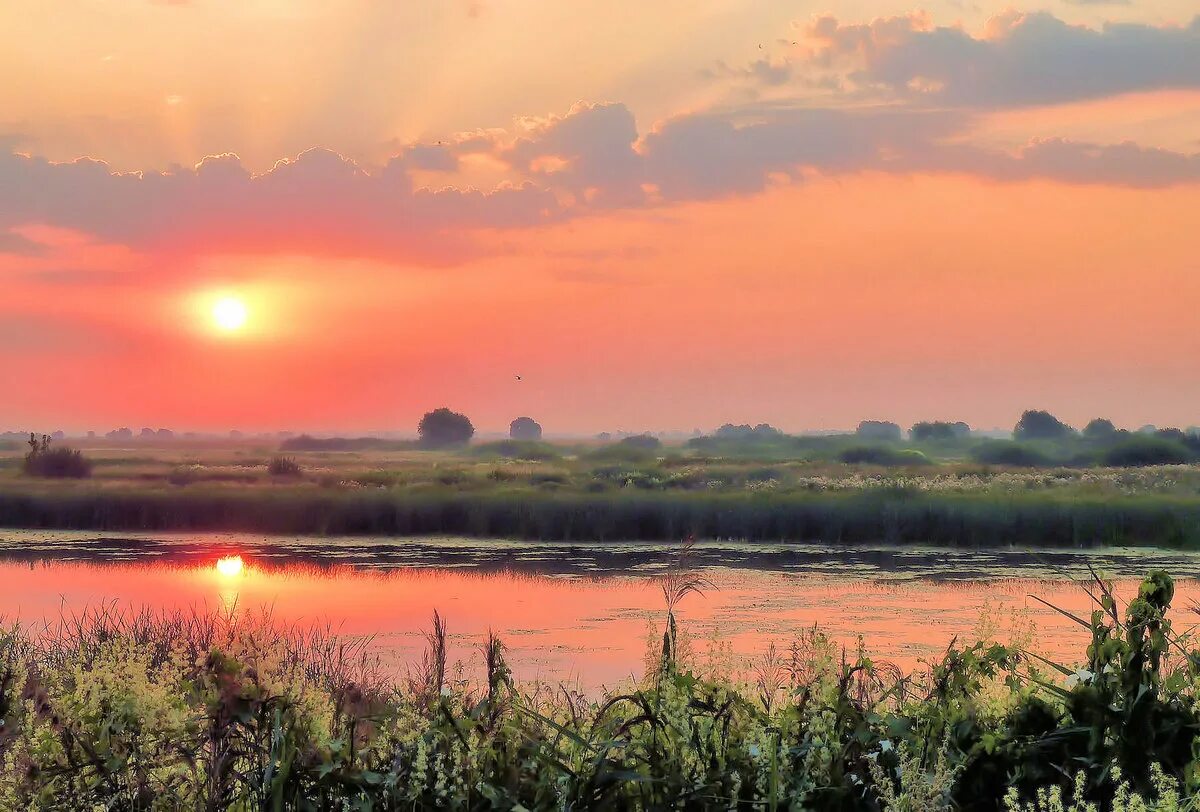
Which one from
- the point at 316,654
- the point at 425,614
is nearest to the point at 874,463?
the point at 425,614

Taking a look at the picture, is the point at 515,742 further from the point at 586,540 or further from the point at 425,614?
the point at 586,540

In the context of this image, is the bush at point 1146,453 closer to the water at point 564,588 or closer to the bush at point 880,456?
the bush at point 880,456

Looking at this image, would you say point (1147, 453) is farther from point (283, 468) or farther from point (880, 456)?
point (283, 468)

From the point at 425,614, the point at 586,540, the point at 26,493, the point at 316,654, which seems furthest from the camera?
the point at 26,493

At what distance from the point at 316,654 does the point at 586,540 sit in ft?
51.7

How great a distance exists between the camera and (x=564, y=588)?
20.7m

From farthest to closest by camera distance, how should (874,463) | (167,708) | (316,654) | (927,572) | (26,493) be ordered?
(874,463) → (26,493) → (927,572) → (316,654) → (167,708)

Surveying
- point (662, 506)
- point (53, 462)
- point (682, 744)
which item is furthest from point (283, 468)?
point (682, 744)

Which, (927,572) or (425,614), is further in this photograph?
(927,572)

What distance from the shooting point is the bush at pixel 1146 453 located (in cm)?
5056

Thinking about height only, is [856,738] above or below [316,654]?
above

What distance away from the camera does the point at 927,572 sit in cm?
2292

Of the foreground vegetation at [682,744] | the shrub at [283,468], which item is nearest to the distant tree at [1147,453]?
the shrub at [283,468]

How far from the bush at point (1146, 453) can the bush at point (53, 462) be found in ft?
121
